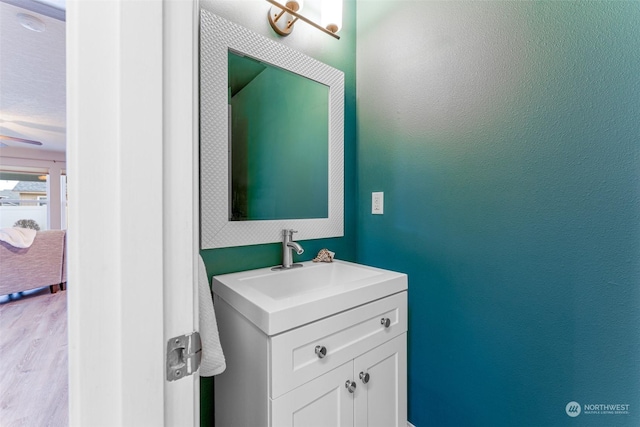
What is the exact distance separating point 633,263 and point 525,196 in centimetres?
33

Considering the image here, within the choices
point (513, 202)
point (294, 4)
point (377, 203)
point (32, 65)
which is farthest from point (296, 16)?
point (32, 65)

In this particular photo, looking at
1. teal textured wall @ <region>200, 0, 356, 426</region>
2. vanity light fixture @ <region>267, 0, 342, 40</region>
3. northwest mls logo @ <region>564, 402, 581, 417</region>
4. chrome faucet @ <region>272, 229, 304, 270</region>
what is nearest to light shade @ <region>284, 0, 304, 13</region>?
vanity light fixture @ <region>267, 0, 342, 40</region>

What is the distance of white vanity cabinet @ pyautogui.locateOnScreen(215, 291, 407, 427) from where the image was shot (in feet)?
2.56

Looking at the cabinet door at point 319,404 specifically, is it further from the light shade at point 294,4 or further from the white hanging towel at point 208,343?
the light shade at point 294,4

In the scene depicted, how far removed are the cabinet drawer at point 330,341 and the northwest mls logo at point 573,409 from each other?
55cm

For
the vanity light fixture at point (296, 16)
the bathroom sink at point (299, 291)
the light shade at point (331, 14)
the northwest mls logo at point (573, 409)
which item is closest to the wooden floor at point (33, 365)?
the bathroom sink at point (299, 291)

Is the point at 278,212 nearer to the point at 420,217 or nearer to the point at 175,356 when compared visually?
the point at 420,217

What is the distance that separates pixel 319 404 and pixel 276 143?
1048mm

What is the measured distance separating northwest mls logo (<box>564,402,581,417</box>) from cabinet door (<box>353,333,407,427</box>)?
52cm

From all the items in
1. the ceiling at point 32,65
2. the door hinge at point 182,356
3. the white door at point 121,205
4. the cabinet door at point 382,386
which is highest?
the ceiling at point 32,65

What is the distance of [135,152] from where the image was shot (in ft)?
1.29

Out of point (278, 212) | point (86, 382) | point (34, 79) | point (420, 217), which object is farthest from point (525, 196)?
point (34, 79)

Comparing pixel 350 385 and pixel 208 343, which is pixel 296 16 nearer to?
pixel 208 343

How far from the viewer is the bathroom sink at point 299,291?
0.80 metres
